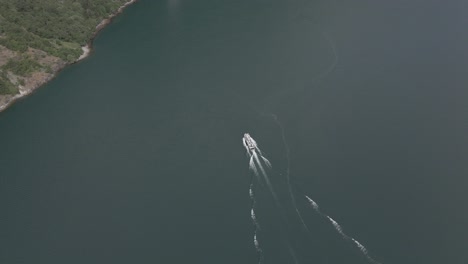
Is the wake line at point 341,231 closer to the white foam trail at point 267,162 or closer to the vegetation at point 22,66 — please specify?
the white foam trail at point 267,162

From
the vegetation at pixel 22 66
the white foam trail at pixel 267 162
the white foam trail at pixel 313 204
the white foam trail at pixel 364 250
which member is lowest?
the white foam trail at pixel 364 250

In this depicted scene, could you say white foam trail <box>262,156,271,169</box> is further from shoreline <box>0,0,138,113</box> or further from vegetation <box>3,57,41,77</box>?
vegetation <box>3,57,41,77</box>

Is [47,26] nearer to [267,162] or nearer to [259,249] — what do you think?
[267,162]

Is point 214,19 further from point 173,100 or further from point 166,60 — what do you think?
point 173,100

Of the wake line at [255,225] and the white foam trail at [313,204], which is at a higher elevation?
the white foam trail at [313,204]

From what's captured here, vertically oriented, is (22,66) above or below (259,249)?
above

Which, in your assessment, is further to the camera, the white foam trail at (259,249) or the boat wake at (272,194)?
the boat wake at (272,194)

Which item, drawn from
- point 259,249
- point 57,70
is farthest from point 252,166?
point 57,70

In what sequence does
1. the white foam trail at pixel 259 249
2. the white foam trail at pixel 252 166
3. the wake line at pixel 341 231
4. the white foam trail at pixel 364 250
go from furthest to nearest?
the white foam trail at pixel 252 166
the white foam trail at pixel 259 249
the wake line at pixel 341 231
the white foam trail at pixel 364 250

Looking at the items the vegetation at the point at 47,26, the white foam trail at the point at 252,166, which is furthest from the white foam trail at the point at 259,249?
the vegetation at the point at 47,26
